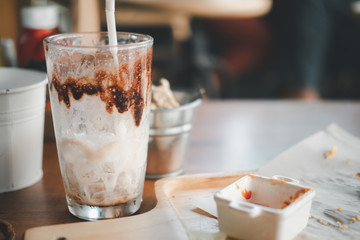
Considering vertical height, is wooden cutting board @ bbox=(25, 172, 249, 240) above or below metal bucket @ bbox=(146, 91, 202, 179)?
below

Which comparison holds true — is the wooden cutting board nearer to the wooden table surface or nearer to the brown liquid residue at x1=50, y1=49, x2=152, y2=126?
the wooden table surface

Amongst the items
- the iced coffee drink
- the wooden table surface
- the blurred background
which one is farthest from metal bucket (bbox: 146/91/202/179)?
the blurred background

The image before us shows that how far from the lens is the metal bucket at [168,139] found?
→ 101cm

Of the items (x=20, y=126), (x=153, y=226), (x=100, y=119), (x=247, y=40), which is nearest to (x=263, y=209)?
(x=153, y=226)

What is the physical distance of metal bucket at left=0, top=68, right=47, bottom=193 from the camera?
908mm

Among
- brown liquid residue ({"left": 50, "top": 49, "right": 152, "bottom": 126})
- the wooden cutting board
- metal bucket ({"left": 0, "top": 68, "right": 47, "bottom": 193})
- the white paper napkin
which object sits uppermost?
brown liquid residue ({"left": 50, "top": 49, "right": 152, "bottom": 126})

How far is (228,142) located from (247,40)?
91.6 inches

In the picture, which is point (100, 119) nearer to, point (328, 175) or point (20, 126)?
point (20, 126)

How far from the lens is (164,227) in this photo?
0.79 meters

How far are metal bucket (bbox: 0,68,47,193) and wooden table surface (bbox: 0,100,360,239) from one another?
4cm

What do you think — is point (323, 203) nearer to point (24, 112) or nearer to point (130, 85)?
point (130, 85)

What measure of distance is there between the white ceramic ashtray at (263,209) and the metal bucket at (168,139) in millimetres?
259

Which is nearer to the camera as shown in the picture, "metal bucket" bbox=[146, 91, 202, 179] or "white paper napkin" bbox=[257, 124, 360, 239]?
"white paper napkin" bbox=[257, 124, 360, 239]

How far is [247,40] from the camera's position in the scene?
11.5 ft
